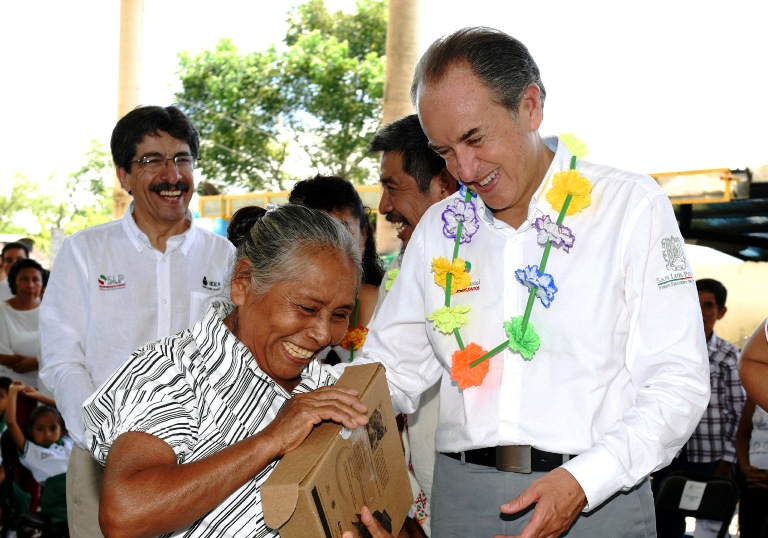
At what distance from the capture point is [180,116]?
427 cm

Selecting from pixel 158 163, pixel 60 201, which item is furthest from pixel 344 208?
pixel 60 201

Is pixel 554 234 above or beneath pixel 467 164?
beneath

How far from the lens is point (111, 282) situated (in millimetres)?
3994

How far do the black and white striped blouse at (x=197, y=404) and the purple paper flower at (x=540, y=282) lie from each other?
31.9 inches

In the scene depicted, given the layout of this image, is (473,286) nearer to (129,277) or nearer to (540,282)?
(540,282)

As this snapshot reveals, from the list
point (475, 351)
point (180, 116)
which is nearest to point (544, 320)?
point (475, 351)

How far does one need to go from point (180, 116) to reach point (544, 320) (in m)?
2.40

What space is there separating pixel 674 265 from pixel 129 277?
254cm

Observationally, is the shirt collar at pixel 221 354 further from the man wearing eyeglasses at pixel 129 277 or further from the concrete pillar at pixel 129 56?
the concrete pillar at pixel 129 56

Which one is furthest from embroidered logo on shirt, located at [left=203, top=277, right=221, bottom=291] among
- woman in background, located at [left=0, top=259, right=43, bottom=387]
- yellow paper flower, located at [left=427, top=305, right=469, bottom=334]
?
woman in background, located at [left=0, top=259, right=43, bottom=387]

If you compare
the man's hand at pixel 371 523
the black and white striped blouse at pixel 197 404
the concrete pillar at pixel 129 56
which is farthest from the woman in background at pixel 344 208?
the concrete pillar at pixel 129 56

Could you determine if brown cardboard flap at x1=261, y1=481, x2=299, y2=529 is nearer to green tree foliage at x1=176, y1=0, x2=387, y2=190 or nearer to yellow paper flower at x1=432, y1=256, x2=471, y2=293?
yellow paper flower at x1=432, y1=256, x2=471, y2=293

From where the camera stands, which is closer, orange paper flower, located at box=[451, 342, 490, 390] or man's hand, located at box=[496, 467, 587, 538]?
man's hand, located at box=[496, 467, 587, 538]

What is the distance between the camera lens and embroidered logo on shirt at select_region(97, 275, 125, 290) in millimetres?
3980
